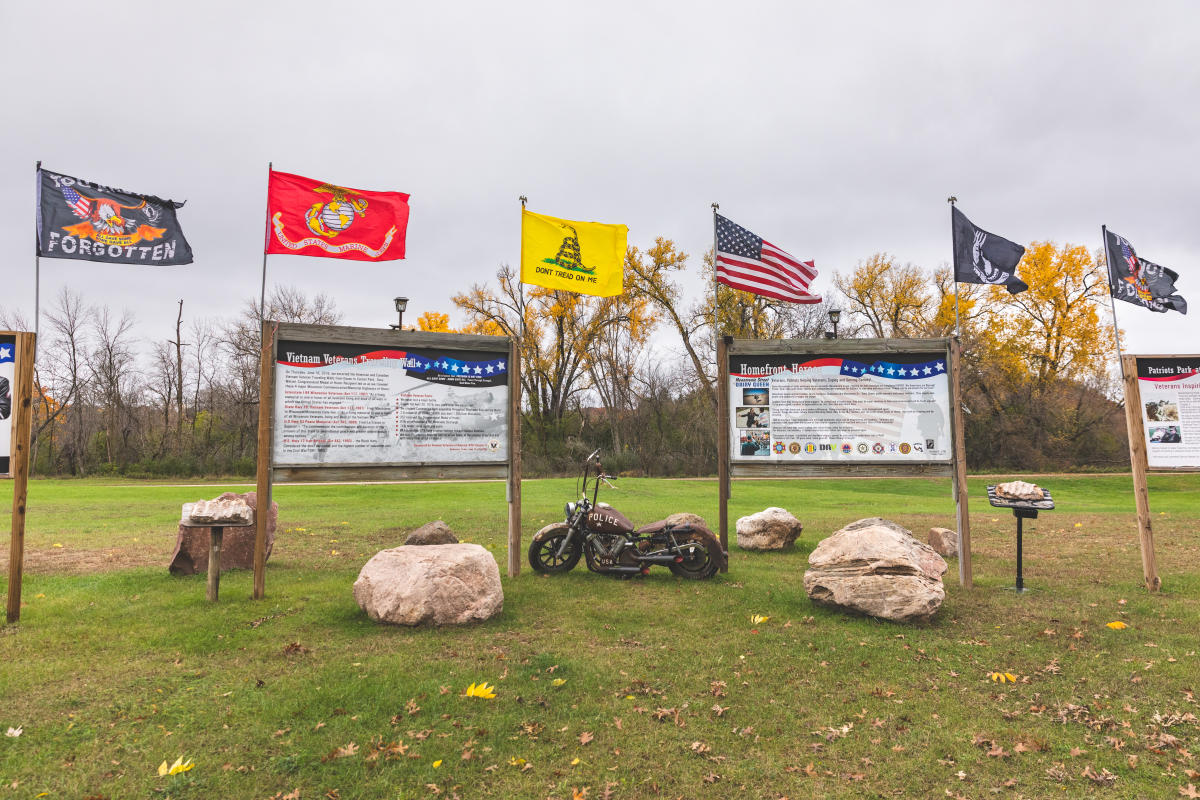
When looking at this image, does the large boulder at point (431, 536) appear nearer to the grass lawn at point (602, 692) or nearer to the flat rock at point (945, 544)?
the grass lawn at point (602, 692)

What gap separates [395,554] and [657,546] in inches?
136

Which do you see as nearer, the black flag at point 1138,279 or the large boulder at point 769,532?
the black flag at point 1138,279

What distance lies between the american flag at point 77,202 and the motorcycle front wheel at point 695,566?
25.4 ft

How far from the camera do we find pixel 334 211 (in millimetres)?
7746

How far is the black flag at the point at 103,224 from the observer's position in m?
7.06

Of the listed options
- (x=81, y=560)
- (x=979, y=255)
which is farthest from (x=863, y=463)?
(x=81, y=560)

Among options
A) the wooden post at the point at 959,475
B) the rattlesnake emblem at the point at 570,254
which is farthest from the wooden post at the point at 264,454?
the wooden post at the point at 959,475

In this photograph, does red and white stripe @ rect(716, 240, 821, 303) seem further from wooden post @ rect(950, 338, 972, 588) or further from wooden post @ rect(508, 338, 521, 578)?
wooden post @ rect(508, 338, 521, 578)

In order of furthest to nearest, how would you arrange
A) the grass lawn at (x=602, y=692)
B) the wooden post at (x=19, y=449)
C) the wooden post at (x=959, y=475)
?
1. the wooden post at (x=959, y=475)
2. the wooden post at (x=19, y=449)
3. the grass lawn at (x=602, y=692)

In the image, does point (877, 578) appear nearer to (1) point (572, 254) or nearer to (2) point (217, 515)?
(1) point (572, 254)

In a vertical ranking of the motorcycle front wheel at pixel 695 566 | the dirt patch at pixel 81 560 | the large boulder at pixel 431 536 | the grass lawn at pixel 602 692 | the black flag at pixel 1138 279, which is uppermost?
the black flag at pixel 1138 279

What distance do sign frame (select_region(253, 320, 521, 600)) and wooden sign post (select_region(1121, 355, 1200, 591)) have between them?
7591 millimetres

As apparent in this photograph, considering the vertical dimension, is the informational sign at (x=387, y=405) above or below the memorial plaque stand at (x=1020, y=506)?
above

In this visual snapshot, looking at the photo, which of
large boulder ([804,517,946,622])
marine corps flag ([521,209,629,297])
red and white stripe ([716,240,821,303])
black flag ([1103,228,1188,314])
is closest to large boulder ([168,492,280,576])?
marine corps flag ([521,209,629,297])
